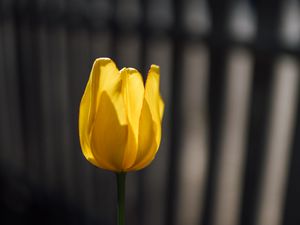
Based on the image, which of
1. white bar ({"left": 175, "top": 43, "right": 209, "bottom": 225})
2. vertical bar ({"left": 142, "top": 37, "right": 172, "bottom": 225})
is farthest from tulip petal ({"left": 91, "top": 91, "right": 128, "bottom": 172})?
vertical bar ({"left": 142, "top": 37, "right": 172, "bottom": 225})

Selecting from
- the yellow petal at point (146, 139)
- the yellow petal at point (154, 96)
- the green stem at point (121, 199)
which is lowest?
the green stem at point (121, 199)

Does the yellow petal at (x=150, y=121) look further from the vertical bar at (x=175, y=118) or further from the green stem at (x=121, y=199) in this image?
the vertical bar at (x=175, y=118)

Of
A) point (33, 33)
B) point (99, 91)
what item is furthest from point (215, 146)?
point (33, 33)

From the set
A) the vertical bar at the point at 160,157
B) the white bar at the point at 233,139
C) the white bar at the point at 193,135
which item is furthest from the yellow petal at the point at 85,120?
the vertical bar at the point at 160,157

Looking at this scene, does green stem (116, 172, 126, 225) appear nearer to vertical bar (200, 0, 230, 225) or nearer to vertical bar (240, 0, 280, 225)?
vertical bar (240, 0, 280, 225)

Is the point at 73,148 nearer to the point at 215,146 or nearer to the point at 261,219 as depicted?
the point at 215,146

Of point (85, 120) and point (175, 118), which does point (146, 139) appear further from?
point (175, 118)

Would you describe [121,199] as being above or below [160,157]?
above

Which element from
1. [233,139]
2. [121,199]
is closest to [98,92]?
[121,199]

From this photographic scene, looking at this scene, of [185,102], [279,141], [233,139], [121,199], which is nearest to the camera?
[121,199]
